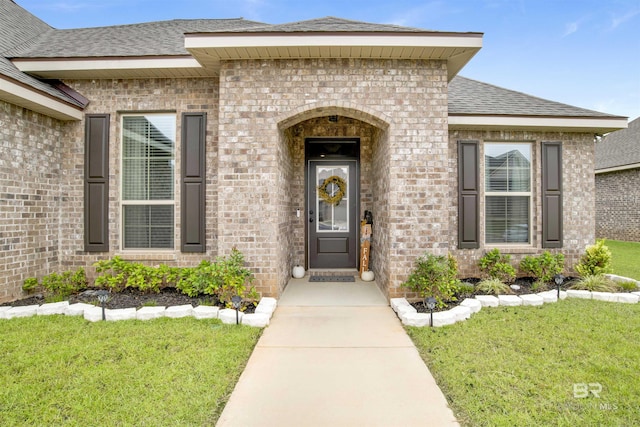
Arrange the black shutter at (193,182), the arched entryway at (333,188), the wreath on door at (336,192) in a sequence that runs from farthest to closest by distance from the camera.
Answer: the wreath on door at (336,192) < the arched entryway at (333,188) < the black shutter at (193,182)

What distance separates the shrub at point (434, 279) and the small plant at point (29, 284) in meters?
5.09

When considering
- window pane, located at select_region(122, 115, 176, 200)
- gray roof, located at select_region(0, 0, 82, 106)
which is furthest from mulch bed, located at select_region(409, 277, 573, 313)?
gray roof, located at select_region(0, 0, 82, 106)

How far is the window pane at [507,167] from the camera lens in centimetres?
545

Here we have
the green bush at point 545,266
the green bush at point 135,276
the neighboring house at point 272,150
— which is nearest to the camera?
the neighboring house at point 272,150

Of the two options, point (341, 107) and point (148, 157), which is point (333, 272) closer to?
point (341, 107)

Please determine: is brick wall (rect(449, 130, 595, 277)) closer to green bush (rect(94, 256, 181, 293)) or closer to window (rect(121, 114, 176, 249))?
green bush (rect(94, 256, 181, 293))

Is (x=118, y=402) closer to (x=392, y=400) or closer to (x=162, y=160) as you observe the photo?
(x=392, y=400)

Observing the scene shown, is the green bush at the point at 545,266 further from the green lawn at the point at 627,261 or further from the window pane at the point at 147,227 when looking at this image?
the window pane at the point at 147,227

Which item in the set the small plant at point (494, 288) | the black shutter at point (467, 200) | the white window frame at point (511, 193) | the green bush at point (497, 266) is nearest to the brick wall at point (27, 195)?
the black shutter at point (467, 200)

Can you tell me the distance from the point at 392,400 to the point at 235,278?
7.69 ft

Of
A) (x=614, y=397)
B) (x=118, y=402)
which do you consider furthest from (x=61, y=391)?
(x=614, y=397)

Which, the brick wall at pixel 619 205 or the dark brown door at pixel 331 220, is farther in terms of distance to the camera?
the brick wall at pixel 619 205

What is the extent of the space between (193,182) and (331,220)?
252 centimetres

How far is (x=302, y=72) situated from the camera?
4.16 m
